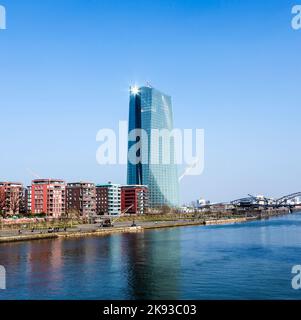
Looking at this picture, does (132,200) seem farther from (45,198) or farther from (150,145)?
(150,145)

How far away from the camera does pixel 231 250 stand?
27.2m

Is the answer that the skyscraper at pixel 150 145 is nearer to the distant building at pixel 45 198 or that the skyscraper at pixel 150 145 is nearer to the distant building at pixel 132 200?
the distant building at pixel 132 200

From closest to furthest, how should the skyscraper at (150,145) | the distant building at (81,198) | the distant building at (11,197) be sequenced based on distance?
the distant building at (11,197) → the distant building at (81,198) → the skyscraper at (150,145)

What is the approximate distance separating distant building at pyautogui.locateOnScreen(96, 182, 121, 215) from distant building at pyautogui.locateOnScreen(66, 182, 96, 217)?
812cm

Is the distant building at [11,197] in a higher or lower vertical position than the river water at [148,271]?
higher

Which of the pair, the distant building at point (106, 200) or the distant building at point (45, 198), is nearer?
the distant building at point (45, 198)

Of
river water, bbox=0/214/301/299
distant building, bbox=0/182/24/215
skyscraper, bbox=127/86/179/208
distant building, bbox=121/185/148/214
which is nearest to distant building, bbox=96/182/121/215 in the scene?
distant building, bbox=121/185/148/214

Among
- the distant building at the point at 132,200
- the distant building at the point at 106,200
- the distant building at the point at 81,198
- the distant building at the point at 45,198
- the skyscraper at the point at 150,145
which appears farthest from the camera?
the skyscraper at the point at 150,145

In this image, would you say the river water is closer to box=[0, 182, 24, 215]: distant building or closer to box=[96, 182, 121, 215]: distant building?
box=[0, 182, 24, 215]: distant building

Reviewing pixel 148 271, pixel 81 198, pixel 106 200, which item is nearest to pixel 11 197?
pixel 81 198

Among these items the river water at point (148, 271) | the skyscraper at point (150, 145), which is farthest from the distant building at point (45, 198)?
the skyscraper at point (150, 145)

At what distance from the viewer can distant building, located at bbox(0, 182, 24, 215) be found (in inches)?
2259

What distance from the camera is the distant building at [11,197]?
2259 inches

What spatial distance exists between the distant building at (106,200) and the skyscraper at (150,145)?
25556mm
